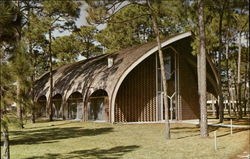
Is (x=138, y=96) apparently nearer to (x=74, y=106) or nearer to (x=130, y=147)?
(x=74, y=106)

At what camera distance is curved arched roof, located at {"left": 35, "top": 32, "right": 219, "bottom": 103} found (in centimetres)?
2105

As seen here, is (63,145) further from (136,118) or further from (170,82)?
(170,82)

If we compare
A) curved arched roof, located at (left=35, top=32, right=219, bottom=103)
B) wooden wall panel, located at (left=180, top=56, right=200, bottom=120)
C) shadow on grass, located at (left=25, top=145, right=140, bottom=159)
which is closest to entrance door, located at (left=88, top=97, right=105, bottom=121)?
curved arched roof, located at (left=35, top=32, right=219, bottom=103)

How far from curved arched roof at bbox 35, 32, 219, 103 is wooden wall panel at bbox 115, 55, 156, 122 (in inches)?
44.0

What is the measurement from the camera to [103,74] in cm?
2288

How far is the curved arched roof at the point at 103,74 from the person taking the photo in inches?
829

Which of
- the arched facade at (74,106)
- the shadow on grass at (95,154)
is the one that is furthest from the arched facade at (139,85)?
the shadow on grass at (95,154)

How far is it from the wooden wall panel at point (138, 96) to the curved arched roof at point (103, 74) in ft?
3.66

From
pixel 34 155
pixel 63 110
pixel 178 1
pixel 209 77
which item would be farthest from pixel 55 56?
pixel 34 155

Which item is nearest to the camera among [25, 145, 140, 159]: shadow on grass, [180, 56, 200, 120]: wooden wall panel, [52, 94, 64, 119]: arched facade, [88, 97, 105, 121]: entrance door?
[25, 145, 140, 159]: shadow on grass

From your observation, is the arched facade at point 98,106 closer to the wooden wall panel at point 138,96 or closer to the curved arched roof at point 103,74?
the curved arched roof at point 103,74

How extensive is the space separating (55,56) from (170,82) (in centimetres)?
2338

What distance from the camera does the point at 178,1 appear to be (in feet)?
49.4

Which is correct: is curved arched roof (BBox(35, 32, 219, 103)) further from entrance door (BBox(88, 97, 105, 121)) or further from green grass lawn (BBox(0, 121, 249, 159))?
green grass lawn (BBox(0, 121, 249, 159))
